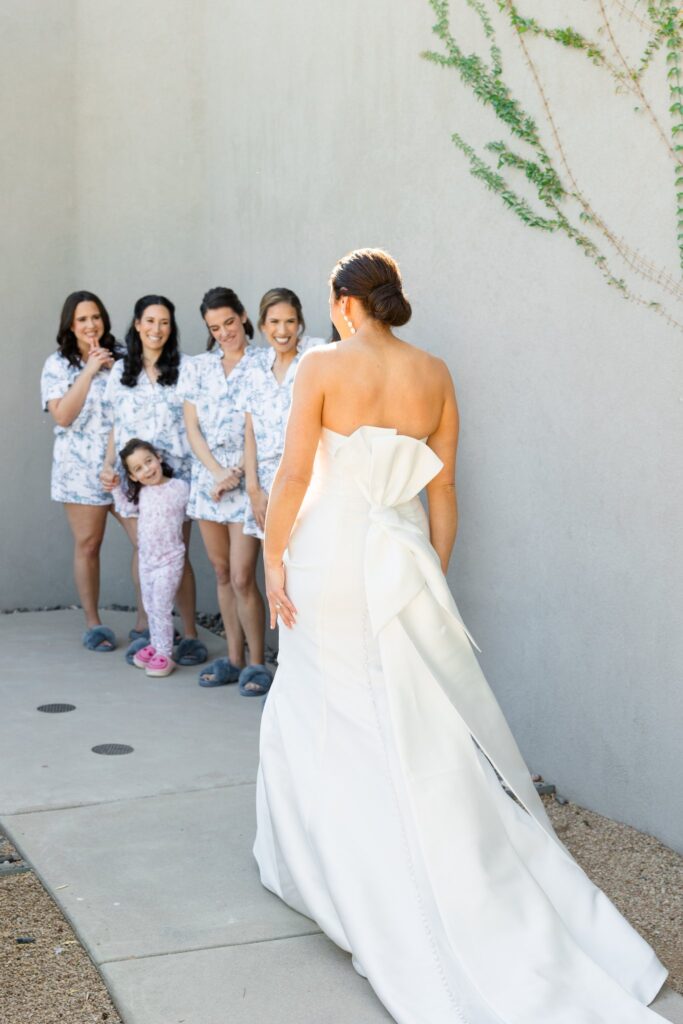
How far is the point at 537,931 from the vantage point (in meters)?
A: 2.87

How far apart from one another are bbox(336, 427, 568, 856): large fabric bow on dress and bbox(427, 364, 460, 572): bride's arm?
0.12 m

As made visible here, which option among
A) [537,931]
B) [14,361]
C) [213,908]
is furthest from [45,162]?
[537,931]

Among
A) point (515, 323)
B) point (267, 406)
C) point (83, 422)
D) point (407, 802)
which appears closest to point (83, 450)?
point (83, 422)

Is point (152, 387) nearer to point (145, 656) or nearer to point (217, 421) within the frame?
point (217, 421)

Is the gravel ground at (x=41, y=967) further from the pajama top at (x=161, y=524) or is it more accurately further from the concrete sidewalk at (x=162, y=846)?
the pajama top at (x=161, y=524)

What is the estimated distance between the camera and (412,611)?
10.7 ft

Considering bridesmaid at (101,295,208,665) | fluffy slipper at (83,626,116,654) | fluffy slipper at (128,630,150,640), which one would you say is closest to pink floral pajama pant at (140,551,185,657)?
bridesmaid at (101,295,208,665)

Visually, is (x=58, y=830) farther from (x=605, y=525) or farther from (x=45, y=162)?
(x=45, y=162)

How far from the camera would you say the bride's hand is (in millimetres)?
3410

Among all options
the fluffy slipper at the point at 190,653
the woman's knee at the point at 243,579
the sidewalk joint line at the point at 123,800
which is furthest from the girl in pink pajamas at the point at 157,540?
the sidewalk joint line at the point at 123,800

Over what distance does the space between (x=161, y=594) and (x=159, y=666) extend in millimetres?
340

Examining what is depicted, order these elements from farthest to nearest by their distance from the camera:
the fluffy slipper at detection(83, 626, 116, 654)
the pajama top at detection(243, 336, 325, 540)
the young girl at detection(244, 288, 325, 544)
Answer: the fluffy slipper at detection(83, 626, 116, 654) → the pajama top at detection(243, 336, 325, 540) → the young girl at detection(244, 288, 325, 544)

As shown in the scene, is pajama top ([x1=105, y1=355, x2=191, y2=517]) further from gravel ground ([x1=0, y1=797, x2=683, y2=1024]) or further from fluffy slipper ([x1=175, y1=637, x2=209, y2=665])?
gravel ground ([x1=0, y1=797, x2=683, y2=1024])

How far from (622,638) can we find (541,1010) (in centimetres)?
159
